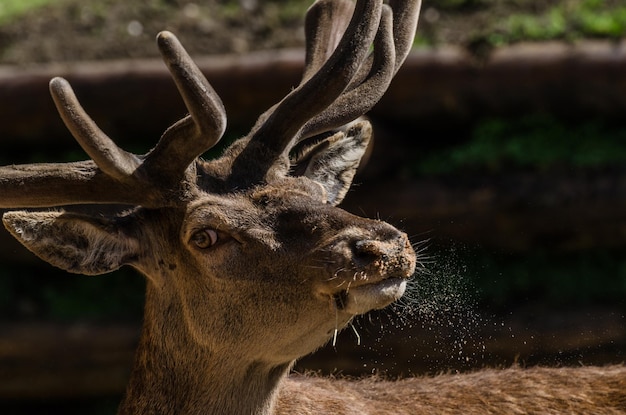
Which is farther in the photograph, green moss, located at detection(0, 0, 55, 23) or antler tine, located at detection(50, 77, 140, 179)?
green moss, located at detection(0, 0, 55, 23)

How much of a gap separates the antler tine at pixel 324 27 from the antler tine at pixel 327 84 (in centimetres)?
71

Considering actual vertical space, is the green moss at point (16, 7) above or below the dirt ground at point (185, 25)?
above

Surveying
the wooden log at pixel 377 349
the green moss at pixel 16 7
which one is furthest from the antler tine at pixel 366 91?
the green moss at pixel 16 7

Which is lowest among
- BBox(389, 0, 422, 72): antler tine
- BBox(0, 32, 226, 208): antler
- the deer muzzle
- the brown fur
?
the brown fur

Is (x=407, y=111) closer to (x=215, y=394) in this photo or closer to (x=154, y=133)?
(x=154, y=133)

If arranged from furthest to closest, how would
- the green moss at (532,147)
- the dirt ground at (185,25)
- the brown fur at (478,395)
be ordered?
the dirt ground at (185,25) → the green moss at (532,147) → the brown fur at (478,395)

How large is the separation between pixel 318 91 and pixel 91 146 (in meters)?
0.99

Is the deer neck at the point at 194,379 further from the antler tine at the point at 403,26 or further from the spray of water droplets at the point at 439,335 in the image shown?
the antler tine at the point at 403,26

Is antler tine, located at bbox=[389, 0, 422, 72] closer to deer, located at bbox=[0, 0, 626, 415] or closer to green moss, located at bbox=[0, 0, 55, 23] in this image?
deer, located at bbox=[0, 0, 626, 415]

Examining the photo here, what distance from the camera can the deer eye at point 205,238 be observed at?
192 inches

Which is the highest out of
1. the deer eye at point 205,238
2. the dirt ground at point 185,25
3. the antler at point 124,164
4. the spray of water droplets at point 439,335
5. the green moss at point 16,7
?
the green moss at point 16,7

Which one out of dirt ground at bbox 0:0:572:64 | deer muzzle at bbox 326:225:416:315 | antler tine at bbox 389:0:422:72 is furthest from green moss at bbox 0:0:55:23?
deer muzzle at bbox 326:225:416:315

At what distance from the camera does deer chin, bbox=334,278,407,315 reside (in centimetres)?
452

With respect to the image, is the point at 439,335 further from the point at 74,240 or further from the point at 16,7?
the point at 16,7
